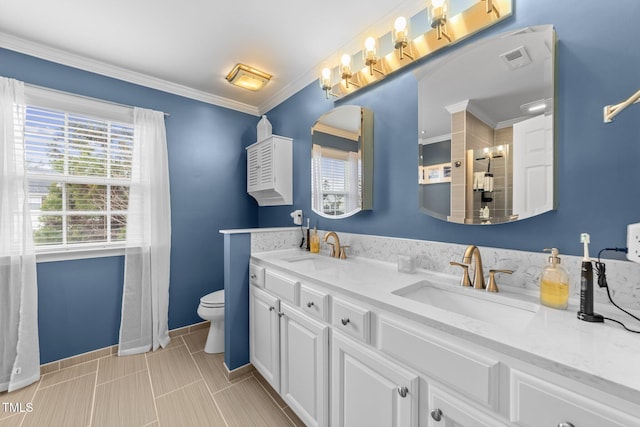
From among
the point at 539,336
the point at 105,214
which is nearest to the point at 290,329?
the point at 539,336

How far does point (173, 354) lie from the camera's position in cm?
229

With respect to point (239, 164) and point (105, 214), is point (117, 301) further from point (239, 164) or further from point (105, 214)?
point (239, 164)

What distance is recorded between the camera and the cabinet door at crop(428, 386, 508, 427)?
74cm

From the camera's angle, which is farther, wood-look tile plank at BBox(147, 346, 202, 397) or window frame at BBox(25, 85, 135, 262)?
window frame at BBox(25, 85, 135, 262)

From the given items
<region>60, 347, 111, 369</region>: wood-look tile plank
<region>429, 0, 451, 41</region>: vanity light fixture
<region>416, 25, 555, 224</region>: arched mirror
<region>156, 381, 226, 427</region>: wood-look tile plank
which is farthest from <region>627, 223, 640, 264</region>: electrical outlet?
<region>60, 347, 111, 369</region>: wood-look tile plank

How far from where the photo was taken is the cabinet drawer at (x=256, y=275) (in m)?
1.83

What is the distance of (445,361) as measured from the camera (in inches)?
32.4

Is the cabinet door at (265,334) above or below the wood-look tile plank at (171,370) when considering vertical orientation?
above

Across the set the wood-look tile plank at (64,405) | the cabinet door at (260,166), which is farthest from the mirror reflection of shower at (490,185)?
the wood-look tile plank at (64,405)

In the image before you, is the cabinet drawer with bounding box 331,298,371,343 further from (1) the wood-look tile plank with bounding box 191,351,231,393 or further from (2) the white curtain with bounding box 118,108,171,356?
(2) the white curtain with bounding box 118,108,171,356

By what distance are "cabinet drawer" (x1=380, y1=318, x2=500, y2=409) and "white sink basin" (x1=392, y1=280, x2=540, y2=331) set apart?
8.8 inches

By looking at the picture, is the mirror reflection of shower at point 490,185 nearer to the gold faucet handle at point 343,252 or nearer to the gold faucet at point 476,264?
the gold faucet at point 476,264

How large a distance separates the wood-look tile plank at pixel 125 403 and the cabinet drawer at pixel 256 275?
966 millimetres

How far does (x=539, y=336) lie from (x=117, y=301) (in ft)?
9.61
